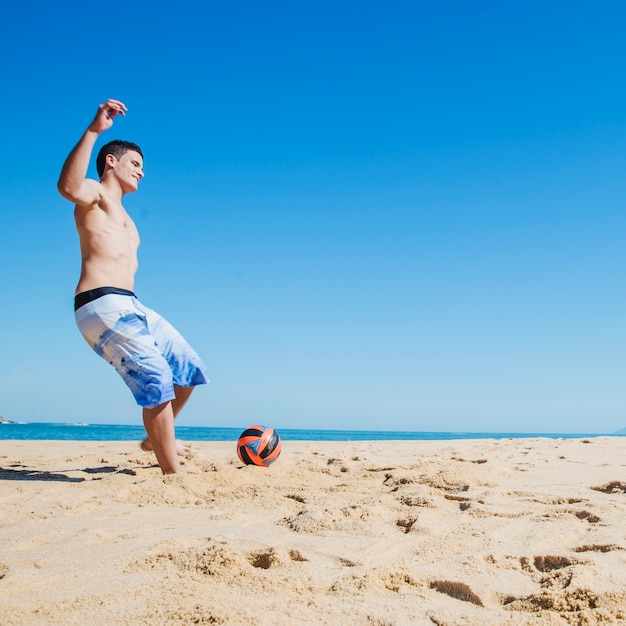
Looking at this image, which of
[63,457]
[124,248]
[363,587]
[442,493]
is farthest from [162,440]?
[63,457]

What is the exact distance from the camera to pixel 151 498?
11.1 ft

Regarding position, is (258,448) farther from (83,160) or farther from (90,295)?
(83,160)

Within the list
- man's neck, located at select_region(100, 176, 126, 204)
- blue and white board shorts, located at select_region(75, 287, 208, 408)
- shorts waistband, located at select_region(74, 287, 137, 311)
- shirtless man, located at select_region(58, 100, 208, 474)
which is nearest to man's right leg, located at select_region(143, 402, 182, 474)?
shirtless man, located at select_region(58, 100, 208, 474)

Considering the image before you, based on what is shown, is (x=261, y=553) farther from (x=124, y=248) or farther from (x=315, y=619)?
(x=124, y=248)

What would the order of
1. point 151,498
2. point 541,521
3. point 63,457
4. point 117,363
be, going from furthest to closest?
point 63,457
point 117,363
point 151,498
point 541,521

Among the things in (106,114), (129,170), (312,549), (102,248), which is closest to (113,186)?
(129,170)

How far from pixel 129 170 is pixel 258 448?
2.54 metres

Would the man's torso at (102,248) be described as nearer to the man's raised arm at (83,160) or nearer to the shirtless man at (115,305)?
the shirtless man at (115,305)

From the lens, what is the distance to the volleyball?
15.2ft

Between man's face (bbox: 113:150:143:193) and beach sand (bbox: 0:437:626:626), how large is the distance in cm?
234

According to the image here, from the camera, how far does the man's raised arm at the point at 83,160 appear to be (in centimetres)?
369

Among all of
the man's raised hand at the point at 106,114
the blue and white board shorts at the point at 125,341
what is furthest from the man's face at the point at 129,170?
the blue and white board shorts at the point at 125,341

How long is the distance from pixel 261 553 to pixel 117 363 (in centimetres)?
238

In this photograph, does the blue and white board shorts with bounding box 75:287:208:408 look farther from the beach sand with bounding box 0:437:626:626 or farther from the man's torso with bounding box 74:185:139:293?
the beach sand with bounding box 0:437:626:626
